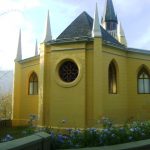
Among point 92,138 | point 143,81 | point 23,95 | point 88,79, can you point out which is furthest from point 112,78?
point 92,138

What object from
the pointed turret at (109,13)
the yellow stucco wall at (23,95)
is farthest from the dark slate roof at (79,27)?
the pointed turret at (109,13)

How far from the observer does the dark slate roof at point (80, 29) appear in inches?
749

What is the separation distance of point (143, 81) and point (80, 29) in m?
5.49

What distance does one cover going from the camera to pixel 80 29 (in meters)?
19.6

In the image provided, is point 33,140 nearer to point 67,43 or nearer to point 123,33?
point 67,43

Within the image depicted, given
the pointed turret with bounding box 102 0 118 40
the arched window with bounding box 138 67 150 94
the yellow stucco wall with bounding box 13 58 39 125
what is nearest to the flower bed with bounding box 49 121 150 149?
the arched window with bounding box 138 67 150 94

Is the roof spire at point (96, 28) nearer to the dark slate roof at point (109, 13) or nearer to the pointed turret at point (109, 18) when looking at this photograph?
the pointed turret at point (109, 18)

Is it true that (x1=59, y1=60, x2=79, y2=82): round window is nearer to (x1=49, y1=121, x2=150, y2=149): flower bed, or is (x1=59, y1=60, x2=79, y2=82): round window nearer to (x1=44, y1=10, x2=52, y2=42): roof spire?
(x1=44, y1=10, x2=52, y2=42): roof spire

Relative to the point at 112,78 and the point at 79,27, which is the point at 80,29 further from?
the point at 112,78

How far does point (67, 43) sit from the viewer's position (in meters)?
18.0

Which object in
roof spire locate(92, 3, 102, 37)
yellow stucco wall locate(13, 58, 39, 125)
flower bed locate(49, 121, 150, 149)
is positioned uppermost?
roof spire locate(92, 3, 102, 37)

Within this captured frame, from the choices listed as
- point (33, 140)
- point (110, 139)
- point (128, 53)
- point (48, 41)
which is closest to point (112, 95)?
point (128, 53)

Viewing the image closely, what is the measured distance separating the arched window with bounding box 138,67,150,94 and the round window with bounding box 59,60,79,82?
4555 mm

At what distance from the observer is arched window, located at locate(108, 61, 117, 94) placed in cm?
1856
